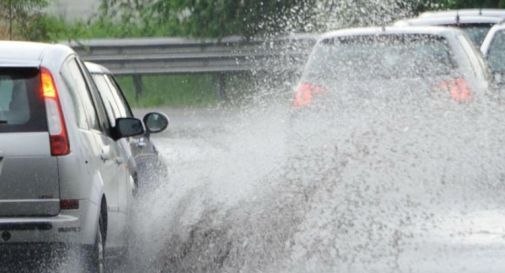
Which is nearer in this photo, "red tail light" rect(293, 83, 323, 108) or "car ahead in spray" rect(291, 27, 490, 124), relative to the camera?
"car ahead in spray" rect(291, 27, 490, 124)

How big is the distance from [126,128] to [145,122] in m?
1.70

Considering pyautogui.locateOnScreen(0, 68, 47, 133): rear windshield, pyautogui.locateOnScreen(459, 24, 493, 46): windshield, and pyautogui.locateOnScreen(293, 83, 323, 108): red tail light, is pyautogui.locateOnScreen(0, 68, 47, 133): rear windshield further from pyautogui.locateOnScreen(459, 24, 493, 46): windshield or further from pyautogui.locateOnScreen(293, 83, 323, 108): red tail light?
pyautogui.locateOnScreen(459, 24, 493, 46): windshield

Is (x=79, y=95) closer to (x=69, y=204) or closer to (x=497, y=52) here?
(x=69, y=204)

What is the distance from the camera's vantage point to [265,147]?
547 inches

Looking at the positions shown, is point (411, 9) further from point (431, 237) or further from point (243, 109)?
point (431, 237)

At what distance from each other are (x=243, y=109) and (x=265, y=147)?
1280 centimetres

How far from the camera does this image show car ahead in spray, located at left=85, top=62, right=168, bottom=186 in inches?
474

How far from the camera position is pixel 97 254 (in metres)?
9.30

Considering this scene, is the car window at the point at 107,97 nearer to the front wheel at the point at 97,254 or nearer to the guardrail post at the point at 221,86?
the front wheel at the point at 97,254

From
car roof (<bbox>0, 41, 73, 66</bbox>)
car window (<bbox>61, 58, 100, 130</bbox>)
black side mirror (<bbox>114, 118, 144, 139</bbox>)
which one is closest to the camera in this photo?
car roof (<bbox>0, 41, 73, 66</bbox>)

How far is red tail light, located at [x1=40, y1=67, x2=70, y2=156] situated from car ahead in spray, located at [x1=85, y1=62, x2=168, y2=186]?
2408 millimetres

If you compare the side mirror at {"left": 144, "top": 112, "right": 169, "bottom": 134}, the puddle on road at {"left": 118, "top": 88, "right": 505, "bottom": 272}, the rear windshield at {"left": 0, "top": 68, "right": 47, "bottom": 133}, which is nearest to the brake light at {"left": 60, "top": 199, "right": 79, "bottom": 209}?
the rear windshield at {"left": 0, "top": 68, "right": 47, "bottom": 133}

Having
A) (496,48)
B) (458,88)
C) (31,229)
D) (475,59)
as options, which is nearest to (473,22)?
(496,48)

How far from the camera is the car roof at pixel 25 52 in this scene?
933cm
